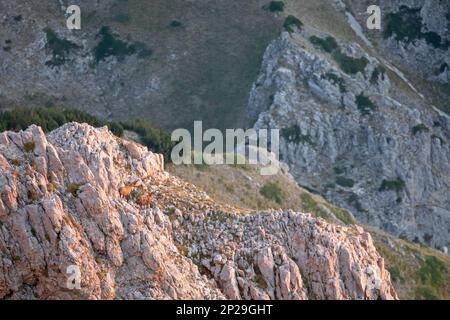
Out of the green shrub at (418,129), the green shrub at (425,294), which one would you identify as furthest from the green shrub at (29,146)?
the green shrub at (418,129)

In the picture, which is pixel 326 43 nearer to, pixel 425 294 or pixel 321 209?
pixel 321 209

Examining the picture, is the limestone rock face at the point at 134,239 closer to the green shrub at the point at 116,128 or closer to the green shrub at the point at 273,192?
the green shrub at the point at 116,128

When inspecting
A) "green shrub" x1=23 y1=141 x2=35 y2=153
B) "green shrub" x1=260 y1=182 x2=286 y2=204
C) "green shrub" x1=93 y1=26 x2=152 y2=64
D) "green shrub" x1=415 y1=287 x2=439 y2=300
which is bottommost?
"green shrub" x1=415 y1=287 x2=439 y2=300

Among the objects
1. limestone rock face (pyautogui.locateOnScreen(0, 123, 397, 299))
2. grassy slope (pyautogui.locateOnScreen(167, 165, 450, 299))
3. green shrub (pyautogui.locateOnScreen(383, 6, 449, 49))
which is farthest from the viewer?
green shrub (pyautogui.locateOnScreen(383, 6, 449, 49))

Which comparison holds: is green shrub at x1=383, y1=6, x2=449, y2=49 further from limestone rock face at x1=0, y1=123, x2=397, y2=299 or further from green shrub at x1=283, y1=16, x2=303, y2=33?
limestone rock face at x1=0, y1=123, x2=397, y2=299

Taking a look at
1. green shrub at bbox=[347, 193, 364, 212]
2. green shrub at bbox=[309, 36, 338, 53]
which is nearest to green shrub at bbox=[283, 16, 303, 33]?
green shrub at bbox=[309, 36, 338, 53]

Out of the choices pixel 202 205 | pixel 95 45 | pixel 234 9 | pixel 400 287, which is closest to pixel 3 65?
pixel 95 45

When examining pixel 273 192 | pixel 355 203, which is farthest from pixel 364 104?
pixel 273 192
